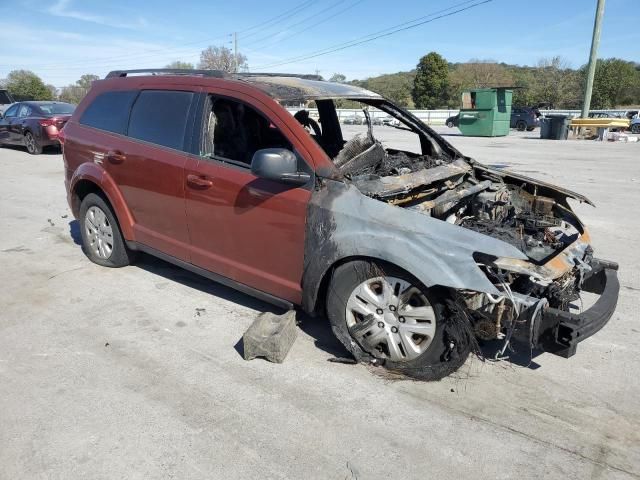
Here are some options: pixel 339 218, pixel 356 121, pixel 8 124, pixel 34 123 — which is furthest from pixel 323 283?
pixel 8 124

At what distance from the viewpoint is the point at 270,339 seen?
3.46 meters

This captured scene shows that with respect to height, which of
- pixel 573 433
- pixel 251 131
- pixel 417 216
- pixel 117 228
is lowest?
pixel 573 433

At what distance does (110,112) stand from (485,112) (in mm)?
23530

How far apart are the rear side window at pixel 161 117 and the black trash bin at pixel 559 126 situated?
2434 cm

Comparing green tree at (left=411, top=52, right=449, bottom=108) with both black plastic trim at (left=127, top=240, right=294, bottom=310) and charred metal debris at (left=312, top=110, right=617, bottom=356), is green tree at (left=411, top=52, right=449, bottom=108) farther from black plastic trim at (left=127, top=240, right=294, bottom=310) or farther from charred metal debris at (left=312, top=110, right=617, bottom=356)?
black plastic trim at (left=127, top=240, right=294, bottom=310)

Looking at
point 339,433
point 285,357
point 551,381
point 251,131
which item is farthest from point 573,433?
point 251,131

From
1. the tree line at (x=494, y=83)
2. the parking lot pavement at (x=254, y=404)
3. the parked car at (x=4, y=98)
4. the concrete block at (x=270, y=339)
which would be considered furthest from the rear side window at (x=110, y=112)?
the tree line at (x=494, y=83)

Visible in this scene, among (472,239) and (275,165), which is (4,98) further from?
(472,239)

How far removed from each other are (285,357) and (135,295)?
1863mm

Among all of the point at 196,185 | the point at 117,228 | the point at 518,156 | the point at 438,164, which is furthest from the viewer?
the point at 518,156

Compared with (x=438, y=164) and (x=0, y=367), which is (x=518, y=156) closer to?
(x=438, y=164)

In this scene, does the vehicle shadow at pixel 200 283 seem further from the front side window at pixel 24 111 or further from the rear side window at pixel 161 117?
the front side window at pixel 24 111

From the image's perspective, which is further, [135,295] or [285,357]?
[135,295]

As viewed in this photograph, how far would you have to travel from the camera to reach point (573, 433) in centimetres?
279
